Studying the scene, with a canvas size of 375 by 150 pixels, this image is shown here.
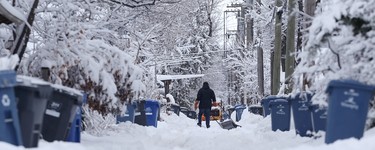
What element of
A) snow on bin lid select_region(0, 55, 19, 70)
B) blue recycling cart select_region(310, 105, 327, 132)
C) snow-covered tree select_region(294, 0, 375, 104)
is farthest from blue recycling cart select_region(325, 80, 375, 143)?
snow on bin lid select_region(0, 55, 19, 70)

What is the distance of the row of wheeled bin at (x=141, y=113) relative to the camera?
16812 millimetres

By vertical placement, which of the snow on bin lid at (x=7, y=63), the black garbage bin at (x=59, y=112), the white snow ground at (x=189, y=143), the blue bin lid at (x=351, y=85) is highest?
the snow on bin lid at (x=7, y=63)

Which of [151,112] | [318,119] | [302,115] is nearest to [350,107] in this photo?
[318,119]

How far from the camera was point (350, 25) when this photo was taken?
8.77 meters

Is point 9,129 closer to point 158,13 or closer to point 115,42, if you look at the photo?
point 115,42

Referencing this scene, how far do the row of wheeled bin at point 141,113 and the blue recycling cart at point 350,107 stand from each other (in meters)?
9.22

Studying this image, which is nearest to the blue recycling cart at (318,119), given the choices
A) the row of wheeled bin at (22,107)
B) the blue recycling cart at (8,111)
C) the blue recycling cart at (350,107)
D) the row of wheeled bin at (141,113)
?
the blue recycling cart at (350,107)

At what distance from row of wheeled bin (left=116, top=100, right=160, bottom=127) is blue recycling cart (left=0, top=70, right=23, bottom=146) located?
8829mm

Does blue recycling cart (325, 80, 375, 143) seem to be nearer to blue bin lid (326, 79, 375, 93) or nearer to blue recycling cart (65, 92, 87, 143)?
blue bin lid (326, 79, 375, 93)

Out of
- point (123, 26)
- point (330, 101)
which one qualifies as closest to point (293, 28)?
point (123, 26)

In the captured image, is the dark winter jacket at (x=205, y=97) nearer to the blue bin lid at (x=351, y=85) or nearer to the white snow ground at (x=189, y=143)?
the white snow ground at (x=189, y=143)

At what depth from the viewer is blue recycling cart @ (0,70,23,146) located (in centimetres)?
735

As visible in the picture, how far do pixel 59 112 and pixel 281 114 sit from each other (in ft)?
23.7

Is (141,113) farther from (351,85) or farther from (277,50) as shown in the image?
(351,85)
